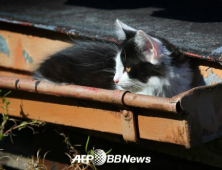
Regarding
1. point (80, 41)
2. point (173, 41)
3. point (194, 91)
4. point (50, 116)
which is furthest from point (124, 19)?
point (194, 91)

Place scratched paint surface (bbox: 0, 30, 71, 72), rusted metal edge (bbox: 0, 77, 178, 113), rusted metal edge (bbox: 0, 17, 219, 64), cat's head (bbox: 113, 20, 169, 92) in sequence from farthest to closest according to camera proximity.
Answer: scratched paint surface (bbox: 0, 30, 71, 72), rusted metal edge (bbox: 0, 17, 219, 64), cat's head (bbox: 113, 20, 169, 92), rusted metal edge (bbox: 0, 77, 178, 113)

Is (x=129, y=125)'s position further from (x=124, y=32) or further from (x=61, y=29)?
(x=61, y=29)

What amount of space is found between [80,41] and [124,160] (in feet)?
2.56

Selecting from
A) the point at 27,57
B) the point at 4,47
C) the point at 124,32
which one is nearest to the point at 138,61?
the point at 124,32

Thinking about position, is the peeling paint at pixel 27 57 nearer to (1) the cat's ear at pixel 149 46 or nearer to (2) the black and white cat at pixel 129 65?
(2) the black and white cat at pixel 129 65

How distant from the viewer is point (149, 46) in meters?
2.25

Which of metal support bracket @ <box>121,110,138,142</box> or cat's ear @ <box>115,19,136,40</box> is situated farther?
cat's ear @ <box>115,19,136,40</box>

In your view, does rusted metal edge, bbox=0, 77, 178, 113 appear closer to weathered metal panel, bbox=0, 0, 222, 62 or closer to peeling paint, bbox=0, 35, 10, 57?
weathered metal panel, bbox=0, 0, 222, 62

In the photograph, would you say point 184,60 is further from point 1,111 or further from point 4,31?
point 4,31

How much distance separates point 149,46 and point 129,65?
0.61 feet

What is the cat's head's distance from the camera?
226 cm

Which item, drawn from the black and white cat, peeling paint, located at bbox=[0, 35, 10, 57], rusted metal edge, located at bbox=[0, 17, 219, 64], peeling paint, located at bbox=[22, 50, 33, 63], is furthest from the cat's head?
peeling paint, located at bbox=[0, 35, 10, 57]

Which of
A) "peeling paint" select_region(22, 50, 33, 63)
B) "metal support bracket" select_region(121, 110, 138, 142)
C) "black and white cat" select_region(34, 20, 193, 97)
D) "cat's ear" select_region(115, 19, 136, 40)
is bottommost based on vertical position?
"peeling paint" select_region(22, 50, 33, 63)

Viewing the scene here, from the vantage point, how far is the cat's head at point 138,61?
7.41ft
